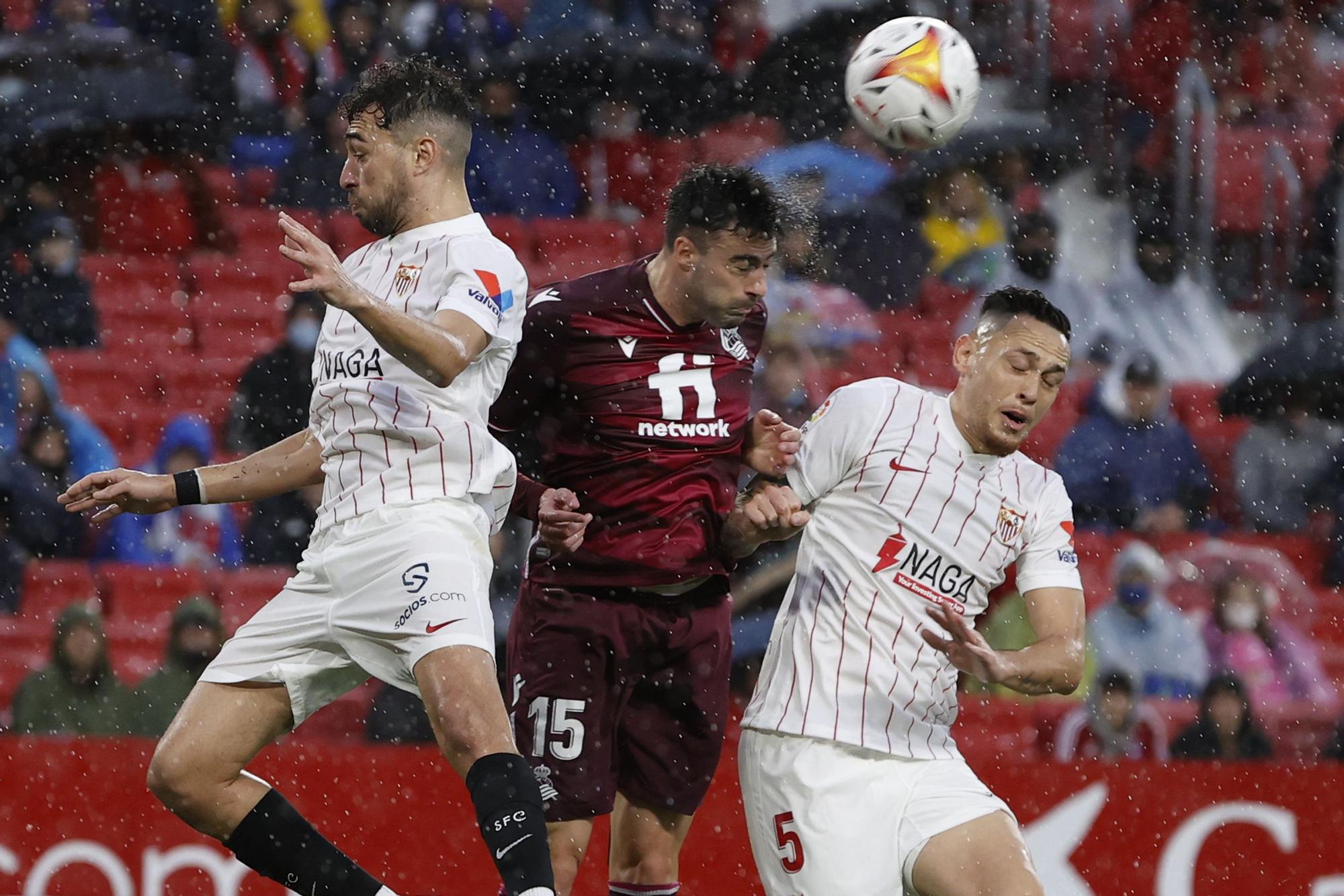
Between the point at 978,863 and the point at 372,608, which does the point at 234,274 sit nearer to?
the point at 372,608

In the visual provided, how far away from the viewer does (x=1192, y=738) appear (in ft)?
21.3

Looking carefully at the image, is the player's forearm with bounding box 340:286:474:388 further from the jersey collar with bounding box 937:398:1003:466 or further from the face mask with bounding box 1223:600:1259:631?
the face mask with bounding box 1223:600:1259:631

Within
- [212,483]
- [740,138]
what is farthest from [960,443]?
[740,138]

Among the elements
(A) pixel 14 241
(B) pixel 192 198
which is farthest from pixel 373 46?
(A) pixel 14 241

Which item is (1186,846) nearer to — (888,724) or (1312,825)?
(1312,825)

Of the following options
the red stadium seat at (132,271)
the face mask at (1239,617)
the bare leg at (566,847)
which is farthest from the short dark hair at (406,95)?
the red stadium seat at (132,271)

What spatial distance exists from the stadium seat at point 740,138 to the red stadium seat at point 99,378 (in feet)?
10.6

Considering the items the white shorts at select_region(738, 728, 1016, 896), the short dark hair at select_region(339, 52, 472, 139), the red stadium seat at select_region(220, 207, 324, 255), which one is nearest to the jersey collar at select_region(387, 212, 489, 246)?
the short dark hair at select_region(339, 52, 472, 139)

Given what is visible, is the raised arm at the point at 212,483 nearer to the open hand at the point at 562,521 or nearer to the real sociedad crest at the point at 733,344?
the open hand at the point at 562,521

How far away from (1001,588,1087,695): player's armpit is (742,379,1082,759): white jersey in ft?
0.12

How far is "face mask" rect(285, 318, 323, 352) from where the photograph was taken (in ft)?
25.5

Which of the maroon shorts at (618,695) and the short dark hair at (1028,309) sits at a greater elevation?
the short dark hair at (1028,309)

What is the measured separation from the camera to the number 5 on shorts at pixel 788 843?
3.77 meters

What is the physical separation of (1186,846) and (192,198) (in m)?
6.57
